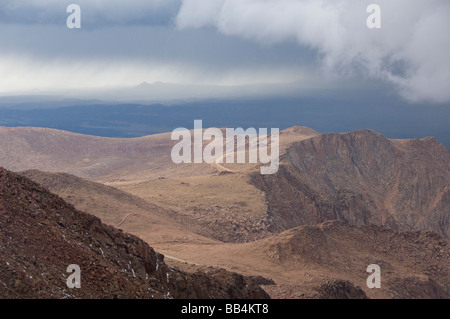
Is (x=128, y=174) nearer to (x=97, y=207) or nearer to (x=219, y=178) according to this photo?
(x=219, y=178)

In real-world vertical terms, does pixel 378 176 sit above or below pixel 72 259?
above

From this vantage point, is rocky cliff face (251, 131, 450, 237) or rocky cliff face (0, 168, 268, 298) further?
rocky cliff face (251, 131, 450, 237)

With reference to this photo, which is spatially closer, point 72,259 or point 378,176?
point 72,259

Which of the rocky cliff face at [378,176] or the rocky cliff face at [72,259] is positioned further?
the rocky cliff face at [378,176]

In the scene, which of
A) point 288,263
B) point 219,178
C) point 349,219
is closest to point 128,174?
point 219,178
